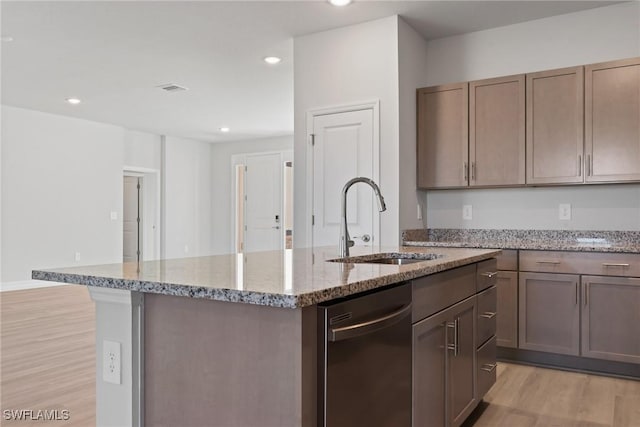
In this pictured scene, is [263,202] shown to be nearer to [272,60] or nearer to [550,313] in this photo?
[272,60]

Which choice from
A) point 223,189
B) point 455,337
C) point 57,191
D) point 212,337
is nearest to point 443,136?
point 455,337

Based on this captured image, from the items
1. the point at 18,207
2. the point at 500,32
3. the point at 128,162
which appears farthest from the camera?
the point at 128,162

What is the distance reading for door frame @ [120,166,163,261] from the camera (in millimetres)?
8828

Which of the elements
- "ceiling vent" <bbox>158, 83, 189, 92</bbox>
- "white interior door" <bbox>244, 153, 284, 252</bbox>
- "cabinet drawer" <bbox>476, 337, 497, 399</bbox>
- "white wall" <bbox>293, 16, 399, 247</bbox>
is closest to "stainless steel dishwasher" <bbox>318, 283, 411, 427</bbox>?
"cabinet drawer" <bbox>476, 337, 497, 399</bbox>

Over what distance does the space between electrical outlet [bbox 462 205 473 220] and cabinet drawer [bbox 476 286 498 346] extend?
60.0 inches

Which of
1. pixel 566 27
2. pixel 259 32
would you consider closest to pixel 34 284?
pixel 259 32

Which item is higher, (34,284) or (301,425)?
(301,425)

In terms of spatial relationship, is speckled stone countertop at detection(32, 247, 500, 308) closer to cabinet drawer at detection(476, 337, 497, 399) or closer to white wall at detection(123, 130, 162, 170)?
cabinet drawer at detection(476, 337, 497, 399)

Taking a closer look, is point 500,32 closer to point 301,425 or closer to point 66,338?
point 301,425

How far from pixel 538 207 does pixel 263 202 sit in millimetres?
5746

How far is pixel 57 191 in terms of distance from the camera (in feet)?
23.2

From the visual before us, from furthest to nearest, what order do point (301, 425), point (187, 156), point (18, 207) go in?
point (187, 156) → point (18, 207) → point (301, 425)

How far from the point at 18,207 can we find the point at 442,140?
570 cm

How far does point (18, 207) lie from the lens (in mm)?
6609
